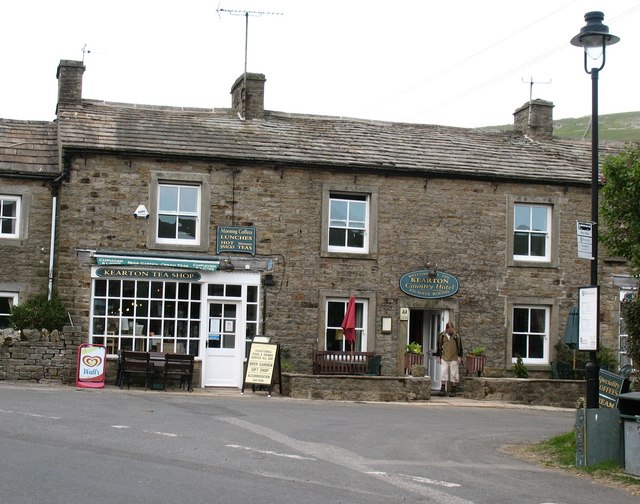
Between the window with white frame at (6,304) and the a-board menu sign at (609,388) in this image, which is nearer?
the a-board menu sign at (609,388)

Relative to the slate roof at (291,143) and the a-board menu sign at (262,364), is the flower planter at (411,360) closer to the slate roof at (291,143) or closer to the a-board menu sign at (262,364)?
the a-board menu sign at (262,364)

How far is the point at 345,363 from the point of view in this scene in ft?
77.6

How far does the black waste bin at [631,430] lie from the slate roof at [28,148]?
1589cm

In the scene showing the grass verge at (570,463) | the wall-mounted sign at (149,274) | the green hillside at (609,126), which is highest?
the green hillside at (609,126)

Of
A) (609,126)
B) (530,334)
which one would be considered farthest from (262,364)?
(609,126)

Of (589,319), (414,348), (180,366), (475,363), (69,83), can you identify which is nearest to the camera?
(589,319)

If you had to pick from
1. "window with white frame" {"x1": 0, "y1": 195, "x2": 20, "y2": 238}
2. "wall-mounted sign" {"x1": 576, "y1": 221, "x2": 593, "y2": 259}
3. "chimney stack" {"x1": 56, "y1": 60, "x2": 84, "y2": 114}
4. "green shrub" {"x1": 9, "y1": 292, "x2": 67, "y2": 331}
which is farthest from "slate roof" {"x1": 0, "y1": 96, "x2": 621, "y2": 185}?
"wall-mounted sign" {"x1": 576, "y1": 221, "x2": 593, "y2": 259}

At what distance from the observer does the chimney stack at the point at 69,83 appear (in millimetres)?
25250

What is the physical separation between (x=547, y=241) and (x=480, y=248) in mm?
1941

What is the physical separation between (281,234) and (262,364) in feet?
12.2

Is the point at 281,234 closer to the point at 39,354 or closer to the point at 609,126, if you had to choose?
the point at 39,354

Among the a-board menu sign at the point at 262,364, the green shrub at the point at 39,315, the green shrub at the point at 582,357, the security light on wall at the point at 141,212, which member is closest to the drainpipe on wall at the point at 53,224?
the green shrub at the point at 39,315

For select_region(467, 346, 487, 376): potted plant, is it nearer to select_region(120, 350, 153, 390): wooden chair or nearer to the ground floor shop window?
the ground floor shop window

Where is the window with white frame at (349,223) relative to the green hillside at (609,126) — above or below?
below
